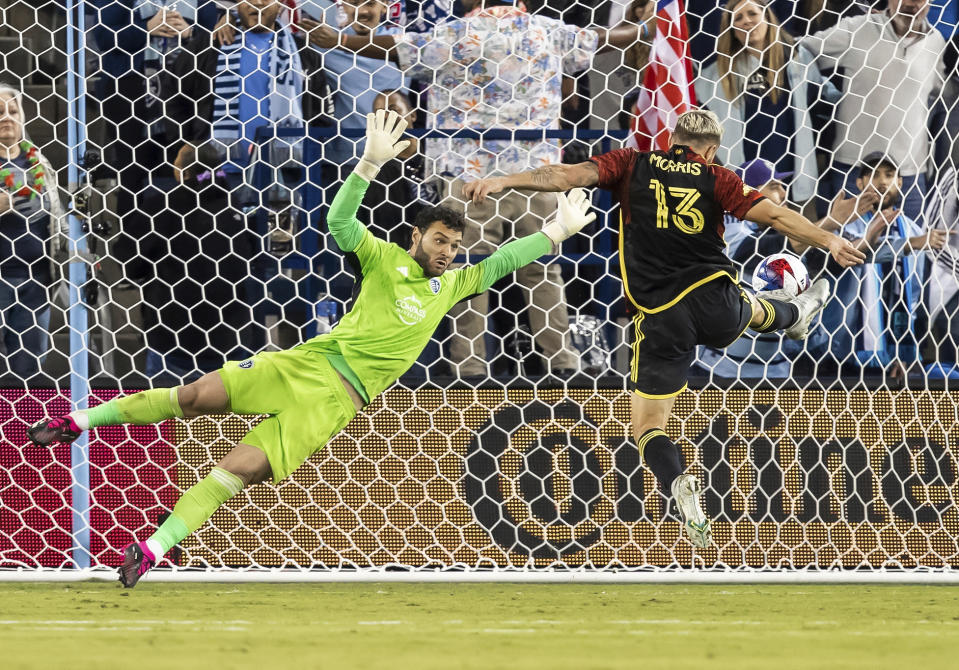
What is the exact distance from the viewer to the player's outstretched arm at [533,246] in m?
4.78

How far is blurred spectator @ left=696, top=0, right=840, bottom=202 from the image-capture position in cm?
569

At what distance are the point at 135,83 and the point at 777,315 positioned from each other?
2995 millimetres

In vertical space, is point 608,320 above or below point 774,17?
below

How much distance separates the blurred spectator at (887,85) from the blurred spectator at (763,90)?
12 centimetres

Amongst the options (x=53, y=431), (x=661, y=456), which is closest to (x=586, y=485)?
(x=661, y=456)

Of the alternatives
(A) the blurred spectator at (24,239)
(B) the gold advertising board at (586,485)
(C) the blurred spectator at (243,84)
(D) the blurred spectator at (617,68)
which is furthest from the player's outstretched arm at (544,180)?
(A) the blurred spectator at (24,239)

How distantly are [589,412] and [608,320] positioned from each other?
1.63 feet

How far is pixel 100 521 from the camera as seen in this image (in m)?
5.50

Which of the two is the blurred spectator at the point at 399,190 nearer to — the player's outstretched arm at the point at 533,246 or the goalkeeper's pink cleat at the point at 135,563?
the player's outstretched arm at the point at 533,246

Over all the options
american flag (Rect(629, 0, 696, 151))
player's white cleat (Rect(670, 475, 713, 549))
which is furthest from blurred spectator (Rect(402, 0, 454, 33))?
player's white cleat (Rect(670, 475, 713, 549))

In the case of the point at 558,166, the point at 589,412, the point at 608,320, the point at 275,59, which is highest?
the point at 275,59

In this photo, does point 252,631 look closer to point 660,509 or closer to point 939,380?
point 660,509

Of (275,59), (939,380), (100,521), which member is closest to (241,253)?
(275,59)

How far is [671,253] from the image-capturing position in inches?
179
